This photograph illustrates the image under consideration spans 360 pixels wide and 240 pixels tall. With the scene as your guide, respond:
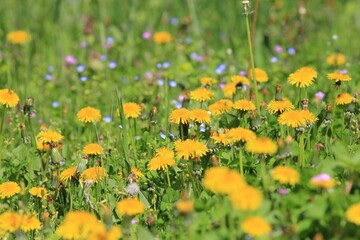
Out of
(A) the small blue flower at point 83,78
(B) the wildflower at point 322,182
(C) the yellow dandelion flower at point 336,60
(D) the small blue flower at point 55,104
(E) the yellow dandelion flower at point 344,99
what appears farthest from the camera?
(A) the small blue flower at point 83,78

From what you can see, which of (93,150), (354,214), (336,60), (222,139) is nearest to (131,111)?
(93,150)

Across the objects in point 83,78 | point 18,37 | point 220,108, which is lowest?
point 220,108

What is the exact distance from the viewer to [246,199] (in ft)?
5.77

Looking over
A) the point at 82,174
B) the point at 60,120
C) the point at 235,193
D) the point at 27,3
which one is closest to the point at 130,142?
the point at 82,174

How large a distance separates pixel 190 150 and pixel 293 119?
1.19 ft

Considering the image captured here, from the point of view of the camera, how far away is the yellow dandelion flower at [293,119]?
2328 millimetres

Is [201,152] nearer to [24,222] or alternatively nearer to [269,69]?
[24,222]

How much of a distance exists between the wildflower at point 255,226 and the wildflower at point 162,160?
0.72m

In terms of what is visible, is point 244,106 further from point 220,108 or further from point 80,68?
point 80,68

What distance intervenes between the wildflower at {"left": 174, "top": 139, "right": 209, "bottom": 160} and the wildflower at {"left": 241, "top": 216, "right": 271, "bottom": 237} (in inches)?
25.1

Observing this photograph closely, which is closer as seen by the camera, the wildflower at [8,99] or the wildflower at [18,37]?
the wildflower at [8,99]

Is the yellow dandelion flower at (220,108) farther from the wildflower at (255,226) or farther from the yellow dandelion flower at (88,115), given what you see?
the wildflower at (255,226)

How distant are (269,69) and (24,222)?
7.57 ft

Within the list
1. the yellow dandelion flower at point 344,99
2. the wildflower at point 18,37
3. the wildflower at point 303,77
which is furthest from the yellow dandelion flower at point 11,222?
the wildflower at point 18,37
